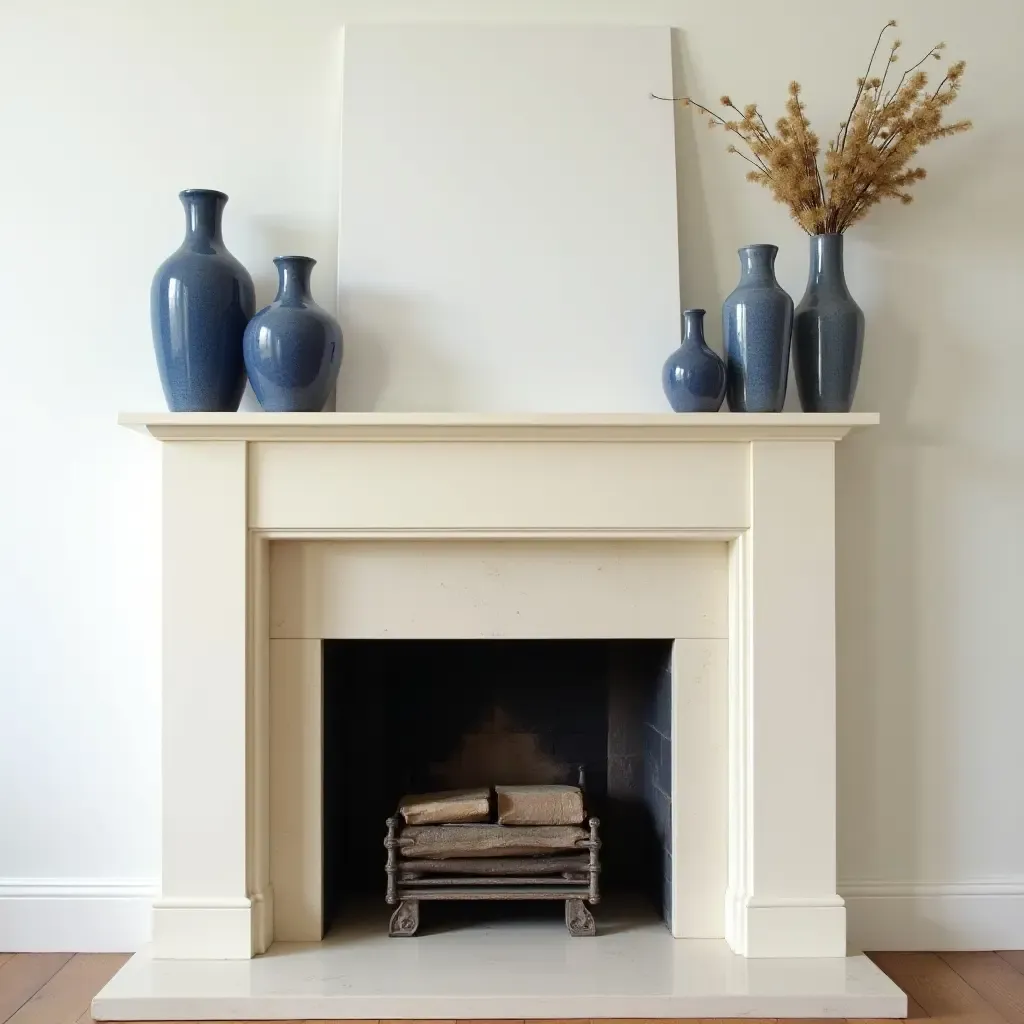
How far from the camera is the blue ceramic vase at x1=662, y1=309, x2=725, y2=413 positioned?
2281mm

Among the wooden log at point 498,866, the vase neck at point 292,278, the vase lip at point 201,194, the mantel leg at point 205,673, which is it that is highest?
the vase lip at point 201,194

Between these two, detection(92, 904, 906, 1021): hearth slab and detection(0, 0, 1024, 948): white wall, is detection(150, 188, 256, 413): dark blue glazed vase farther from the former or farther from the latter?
detection(92, 904, 906, 1021): hearth slab

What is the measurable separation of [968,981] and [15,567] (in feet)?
7.54

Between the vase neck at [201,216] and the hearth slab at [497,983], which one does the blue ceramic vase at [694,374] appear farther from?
the hearth slab at [497,983]

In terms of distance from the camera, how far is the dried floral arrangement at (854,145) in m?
2.31

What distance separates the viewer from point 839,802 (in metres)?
2.52

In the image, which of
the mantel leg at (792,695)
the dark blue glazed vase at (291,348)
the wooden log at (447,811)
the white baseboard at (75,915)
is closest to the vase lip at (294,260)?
the dark blue glazed vase at (291,348)

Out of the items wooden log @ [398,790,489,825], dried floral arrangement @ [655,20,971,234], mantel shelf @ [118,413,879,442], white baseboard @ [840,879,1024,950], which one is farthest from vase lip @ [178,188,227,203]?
white baseboard @ [840,879,1024,950]

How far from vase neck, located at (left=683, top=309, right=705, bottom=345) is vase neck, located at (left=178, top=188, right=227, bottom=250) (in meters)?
1.02

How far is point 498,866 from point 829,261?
4.99ft

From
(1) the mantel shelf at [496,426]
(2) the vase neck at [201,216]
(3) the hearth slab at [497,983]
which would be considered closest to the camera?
(3) the hearth slab at [497,983]

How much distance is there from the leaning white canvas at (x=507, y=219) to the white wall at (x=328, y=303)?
3.5 inches

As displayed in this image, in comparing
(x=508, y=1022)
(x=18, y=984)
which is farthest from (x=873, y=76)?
(x=18, y=984)

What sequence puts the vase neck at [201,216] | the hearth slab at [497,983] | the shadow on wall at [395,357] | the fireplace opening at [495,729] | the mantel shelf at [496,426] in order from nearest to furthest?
the hearth slab at [497,983]
the mantel shelf at [496,426]
the vase neck at [201,216]
the shadow on wall at [395,357]
the fireplace opening at [495,729]
